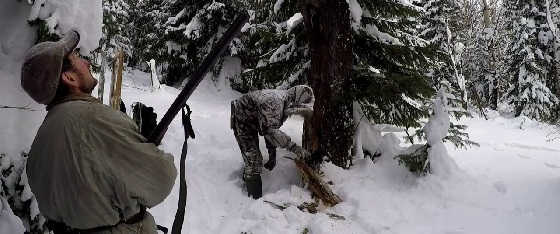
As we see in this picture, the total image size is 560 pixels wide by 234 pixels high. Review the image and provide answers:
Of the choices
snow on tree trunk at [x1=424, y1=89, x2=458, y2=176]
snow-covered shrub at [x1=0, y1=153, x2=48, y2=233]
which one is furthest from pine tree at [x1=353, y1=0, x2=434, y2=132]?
snow-covered shrub at [x1=0, y1=153, x2=48, y2=233]

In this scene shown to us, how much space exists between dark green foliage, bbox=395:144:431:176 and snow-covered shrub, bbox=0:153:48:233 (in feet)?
15.9

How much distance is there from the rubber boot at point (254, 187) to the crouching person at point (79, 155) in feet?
14.4

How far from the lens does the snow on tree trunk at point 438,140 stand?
256 inches

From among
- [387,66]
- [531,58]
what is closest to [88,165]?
[387,66]

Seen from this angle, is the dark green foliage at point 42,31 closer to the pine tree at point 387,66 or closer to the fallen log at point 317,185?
the fallen log at point 317,185

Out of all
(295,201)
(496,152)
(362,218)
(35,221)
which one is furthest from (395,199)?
(35,221)

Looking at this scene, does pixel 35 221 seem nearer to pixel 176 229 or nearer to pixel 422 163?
pixel 176 229

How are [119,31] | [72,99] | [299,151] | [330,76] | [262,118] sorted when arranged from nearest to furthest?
[72,99], [262,118], [299,151], [330,76], [119,31]

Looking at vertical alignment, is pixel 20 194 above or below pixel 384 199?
above

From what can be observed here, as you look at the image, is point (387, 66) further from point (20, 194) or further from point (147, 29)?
point (147, 29)

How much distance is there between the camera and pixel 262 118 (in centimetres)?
635

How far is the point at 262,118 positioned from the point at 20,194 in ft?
11.0

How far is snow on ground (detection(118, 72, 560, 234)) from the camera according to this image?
5633mm

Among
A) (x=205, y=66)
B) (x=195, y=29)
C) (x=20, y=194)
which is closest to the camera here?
(x=205, y=66)
